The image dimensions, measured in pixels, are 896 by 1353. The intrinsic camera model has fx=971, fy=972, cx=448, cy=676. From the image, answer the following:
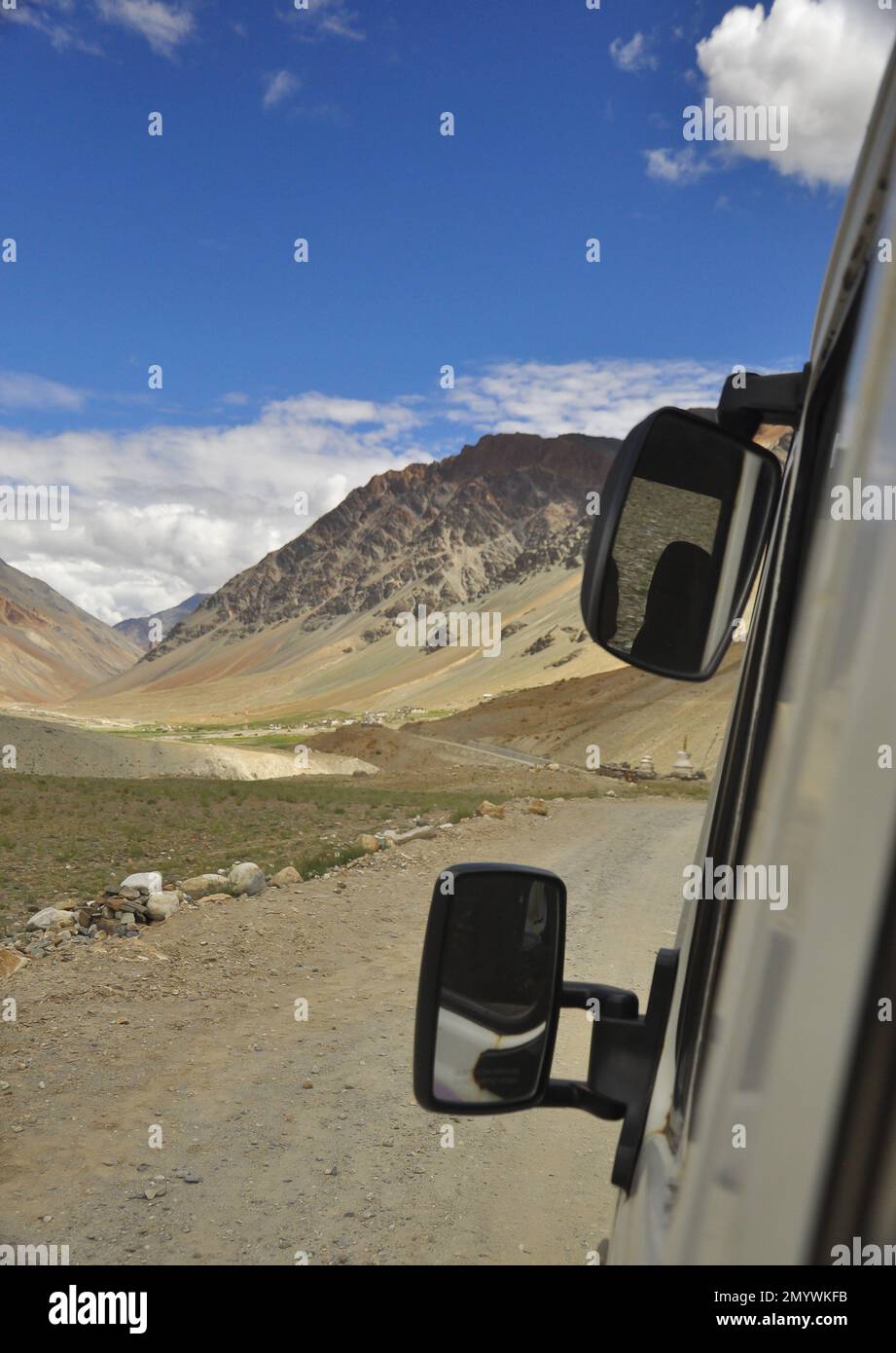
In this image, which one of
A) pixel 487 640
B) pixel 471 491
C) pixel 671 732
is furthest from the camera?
pixel 471 491

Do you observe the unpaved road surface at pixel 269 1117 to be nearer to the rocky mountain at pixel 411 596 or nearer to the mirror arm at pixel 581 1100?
the mirror arm at pixel 581 1100

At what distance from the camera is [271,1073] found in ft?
19.1

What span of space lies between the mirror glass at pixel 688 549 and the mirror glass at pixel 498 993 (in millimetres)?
533

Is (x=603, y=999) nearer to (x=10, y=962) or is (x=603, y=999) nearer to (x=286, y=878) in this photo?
(x=10, y=962)

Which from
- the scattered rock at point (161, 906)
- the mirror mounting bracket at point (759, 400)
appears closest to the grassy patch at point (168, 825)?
the scattered rock at point (161, 906)

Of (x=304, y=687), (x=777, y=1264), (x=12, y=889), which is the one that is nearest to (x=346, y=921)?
(x=12, y=889)

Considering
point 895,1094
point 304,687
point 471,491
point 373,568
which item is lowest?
point 304,687

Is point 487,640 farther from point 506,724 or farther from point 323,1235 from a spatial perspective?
point 323,1235

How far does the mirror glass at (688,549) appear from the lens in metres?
1.63

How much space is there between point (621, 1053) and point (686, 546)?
951 mm

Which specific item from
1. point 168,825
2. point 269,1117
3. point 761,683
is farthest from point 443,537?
point 761,683

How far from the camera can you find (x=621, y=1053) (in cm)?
183

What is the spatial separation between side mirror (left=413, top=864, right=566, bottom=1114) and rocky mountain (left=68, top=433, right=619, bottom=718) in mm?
84968

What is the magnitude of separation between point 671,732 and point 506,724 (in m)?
13.9
